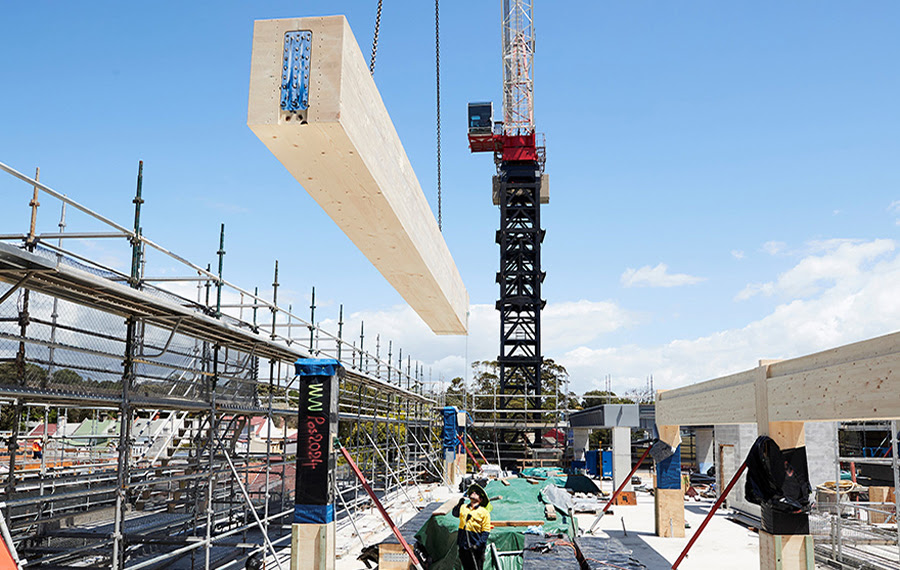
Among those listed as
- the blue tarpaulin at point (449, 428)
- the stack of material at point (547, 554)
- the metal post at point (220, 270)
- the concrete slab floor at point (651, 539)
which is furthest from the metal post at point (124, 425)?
the blue tarpaulin at point (449, 428)

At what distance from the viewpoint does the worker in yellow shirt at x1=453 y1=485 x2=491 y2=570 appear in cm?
973

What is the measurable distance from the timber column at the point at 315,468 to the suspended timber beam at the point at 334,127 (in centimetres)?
204

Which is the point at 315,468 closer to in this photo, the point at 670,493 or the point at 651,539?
the point at 651,539

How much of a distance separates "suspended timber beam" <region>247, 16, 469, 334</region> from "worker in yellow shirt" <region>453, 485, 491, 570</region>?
14.2ft

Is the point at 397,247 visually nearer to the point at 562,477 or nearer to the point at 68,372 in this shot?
the point at 68,372

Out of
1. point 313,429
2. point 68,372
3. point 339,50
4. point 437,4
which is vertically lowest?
point 313,429

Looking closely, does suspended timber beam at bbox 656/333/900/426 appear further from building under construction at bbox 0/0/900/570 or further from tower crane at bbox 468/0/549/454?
tower crane at bbox 468/0/549/454

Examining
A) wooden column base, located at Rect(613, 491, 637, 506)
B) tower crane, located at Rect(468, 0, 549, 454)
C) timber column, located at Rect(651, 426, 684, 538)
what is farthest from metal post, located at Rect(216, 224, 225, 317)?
tower crane, located at Rect(468, 0, 549, 454)

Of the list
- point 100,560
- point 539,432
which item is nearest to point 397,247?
point 100,560

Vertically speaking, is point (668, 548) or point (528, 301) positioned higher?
point (528, 301)

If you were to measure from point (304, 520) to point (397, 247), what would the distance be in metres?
3.56

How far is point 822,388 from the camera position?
7434 mm

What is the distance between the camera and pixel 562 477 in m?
24.7

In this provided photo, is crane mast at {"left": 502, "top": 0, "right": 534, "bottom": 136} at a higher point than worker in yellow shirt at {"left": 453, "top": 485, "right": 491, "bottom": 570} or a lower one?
higher
